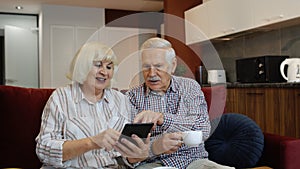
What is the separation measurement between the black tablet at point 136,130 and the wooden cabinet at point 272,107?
1.77 metres

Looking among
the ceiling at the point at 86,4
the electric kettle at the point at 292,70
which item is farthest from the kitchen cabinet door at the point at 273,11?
the ceiling at the point at 86,4

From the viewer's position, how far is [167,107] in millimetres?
1470

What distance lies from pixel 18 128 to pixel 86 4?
14.4 ft

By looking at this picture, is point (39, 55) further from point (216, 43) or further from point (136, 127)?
point (136, 127)

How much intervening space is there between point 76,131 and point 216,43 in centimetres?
345

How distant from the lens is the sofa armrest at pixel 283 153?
1441mm

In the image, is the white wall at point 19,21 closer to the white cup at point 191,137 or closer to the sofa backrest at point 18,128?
the sofa backrest at point 18,128

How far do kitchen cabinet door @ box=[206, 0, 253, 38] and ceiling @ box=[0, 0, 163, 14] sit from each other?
169 centimetres

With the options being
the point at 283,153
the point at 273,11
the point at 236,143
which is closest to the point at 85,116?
the point at 236,143

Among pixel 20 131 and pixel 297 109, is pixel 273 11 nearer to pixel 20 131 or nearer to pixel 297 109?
pixel 297 109

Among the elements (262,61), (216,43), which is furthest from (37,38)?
(262,61)

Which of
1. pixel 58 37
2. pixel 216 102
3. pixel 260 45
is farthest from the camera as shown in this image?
pixel 58 37

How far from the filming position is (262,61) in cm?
307

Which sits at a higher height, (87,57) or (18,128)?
(87,57)
